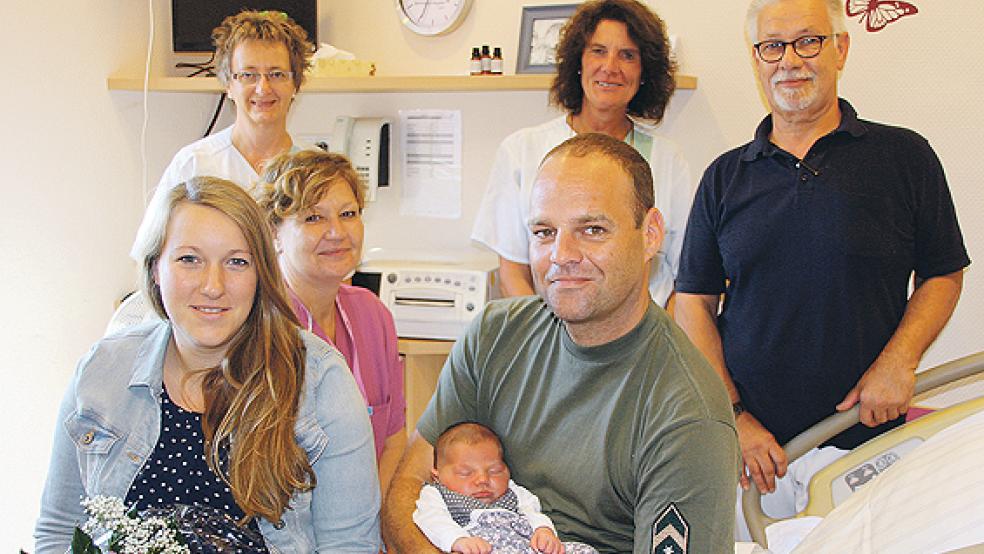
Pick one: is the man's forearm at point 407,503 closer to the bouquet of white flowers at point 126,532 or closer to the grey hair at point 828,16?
the bouquet of white flowers at point 126,532

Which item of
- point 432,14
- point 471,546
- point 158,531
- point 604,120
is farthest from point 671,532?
point 432,14

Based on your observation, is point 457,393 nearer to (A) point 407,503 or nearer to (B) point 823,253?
(A) point 407,503

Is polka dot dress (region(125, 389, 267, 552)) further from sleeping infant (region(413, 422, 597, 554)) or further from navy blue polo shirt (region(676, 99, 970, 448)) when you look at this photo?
navy blue polo shirt (region(676, 99, 970, 448))

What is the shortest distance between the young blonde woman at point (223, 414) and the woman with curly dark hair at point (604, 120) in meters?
1.04

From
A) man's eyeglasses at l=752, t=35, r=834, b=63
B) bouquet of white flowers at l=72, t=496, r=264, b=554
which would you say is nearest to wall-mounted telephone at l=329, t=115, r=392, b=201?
man's eyeglasses at l=752, t=35, r=834, b=63

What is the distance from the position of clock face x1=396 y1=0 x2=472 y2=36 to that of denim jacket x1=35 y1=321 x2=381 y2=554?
191 cm

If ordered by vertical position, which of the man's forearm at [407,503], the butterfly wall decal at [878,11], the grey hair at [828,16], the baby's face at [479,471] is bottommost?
the man's forearm at [407,503]

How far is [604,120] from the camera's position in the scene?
8.39 ft

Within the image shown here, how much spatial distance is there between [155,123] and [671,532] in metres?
2.64

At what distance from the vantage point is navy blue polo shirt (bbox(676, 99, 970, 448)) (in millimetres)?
1964

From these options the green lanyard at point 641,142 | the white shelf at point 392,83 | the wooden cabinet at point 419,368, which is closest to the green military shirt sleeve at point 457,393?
the green lanyard at point 641,142

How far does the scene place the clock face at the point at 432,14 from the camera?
3.29 meters

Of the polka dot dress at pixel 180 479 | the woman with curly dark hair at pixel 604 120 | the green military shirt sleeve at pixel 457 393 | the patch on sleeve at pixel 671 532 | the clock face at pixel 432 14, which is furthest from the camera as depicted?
the clock face at pixel 432 14

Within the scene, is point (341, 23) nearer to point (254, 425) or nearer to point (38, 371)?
point (38, 371)
